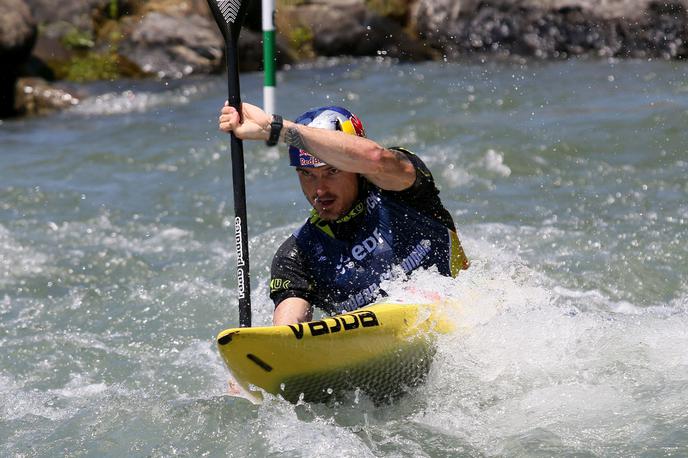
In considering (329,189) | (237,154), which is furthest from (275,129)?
Answer: (329,189)

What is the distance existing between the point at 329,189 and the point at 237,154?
0.48 metres

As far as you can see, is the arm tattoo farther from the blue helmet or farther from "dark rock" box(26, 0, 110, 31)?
"dark rock" box(26, 0, 110, 31)

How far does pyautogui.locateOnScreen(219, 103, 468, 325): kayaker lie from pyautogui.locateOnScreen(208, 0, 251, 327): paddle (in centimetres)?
19

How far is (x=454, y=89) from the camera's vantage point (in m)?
13.5

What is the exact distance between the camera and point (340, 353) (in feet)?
15.1

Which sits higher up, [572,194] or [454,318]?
[454,318]

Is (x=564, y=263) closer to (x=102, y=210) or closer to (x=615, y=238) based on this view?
(x=615, y=238)

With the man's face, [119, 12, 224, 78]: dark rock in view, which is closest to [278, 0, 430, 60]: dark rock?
[119, 12, 224, 78]: dark rock

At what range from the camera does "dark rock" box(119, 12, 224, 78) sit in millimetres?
15859

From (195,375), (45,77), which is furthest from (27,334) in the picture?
(45,77)

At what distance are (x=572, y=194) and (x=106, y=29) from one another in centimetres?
1005

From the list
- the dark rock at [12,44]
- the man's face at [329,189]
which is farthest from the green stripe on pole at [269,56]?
the dark rock at [12,44]

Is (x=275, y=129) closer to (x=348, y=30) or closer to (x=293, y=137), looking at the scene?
(x=293, y=137)

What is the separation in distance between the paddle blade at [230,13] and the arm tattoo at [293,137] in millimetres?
887
